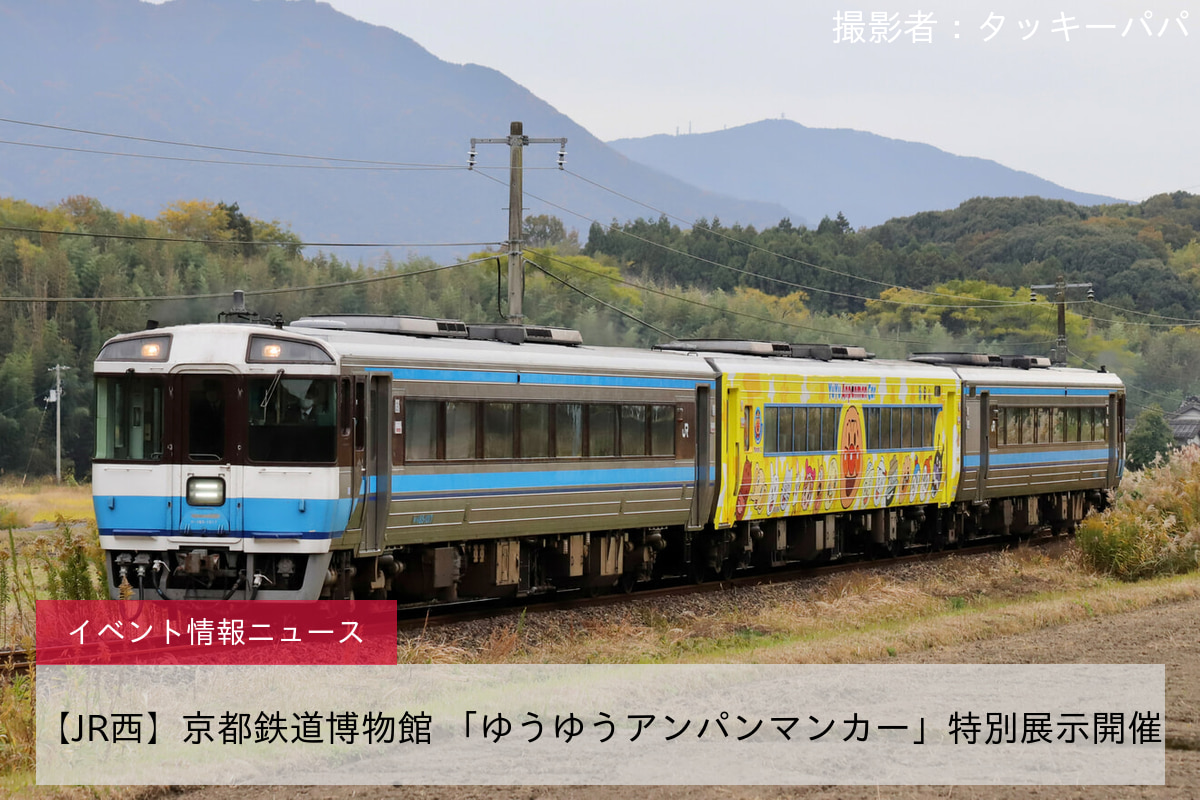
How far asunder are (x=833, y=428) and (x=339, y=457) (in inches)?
397

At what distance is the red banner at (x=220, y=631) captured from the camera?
12617 mm

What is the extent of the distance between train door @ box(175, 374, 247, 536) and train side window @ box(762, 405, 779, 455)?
8.62 meters

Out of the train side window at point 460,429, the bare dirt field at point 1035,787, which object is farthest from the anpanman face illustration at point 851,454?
the train side window at point 460,429

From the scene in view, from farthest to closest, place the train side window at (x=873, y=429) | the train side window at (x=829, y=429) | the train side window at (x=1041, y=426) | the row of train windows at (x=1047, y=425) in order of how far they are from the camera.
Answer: the train side window at (x=1041, y=426) < the row of train windows at (x=1047, y=425) < the train side window at (x=873, y=429) < the train side window at (x=829, y=429)

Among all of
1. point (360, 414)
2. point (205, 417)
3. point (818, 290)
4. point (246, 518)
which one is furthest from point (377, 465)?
point (818, 290)

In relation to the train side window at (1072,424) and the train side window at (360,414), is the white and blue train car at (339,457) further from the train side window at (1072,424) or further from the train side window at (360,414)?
the train side window at (1072,424)

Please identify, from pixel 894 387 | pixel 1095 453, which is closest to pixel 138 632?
pixel 894 387

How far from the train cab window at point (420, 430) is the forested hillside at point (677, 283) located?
24.0 metres

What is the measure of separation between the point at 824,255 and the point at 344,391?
275ft

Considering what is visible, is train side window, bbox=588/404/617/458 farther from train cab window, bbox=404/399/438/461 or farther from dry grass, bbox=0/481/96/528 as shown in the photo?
dry grass, bbox=0/481/96/528

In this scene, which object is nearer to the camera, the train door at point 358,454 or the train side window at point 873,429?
the train door at point 358,454

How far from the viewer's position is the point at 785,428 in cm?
2120

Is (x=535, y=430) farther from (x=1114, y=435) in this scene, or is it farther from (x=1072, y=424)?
(x=1114, y=435)

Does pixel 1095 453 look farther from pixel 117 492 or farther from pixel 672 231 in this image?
pixel 672 231
